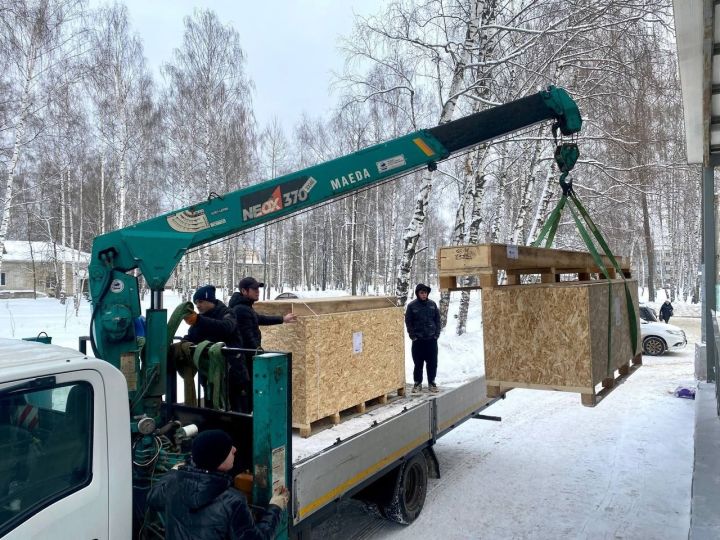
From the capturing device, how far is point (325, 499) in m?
3.53

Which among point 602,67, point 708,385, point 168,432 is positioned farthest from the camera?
point 602,67

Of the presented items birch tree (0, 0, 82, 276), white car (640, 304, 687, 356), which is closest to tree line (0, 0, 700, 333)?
birch tree (0, 0, 82, 276)

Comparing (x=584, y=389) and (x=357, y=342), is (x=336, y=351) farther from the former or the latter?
(x=584, y=389)

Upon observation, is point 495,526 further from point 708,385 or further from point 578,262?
point 708,385

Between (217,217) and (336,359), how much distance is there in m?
1.96

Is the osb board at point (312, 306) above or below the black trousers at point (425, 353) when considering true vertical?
above

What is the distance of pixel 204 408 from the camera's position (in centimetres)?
347

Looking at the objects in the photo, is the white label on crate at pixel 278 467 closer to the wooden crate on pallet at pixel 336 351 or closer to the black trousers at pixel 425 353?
the wooden crate on pallet at pixel 336 351

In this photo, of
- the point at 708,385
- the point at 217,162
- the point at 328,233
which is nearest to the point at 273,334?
the point at 708,385

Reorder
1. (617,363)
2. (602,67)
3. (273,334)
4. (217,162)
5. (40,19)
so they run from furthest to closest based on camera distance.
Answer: (217,162) → (40,19) → (602,67) → (273,334) → (617,363)

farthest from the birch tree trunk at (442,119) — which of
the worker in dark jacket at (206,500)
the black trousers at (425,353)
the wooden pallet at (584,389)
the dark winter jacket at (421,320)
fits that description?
the worker in dark jacket at (206,500)

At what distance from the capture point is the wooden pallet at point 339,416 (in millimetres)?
4630

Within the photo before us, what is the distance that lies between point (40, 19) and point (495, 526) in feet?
52.7

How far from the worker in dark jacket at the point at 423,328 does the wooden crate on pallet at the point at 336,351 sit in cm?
123
